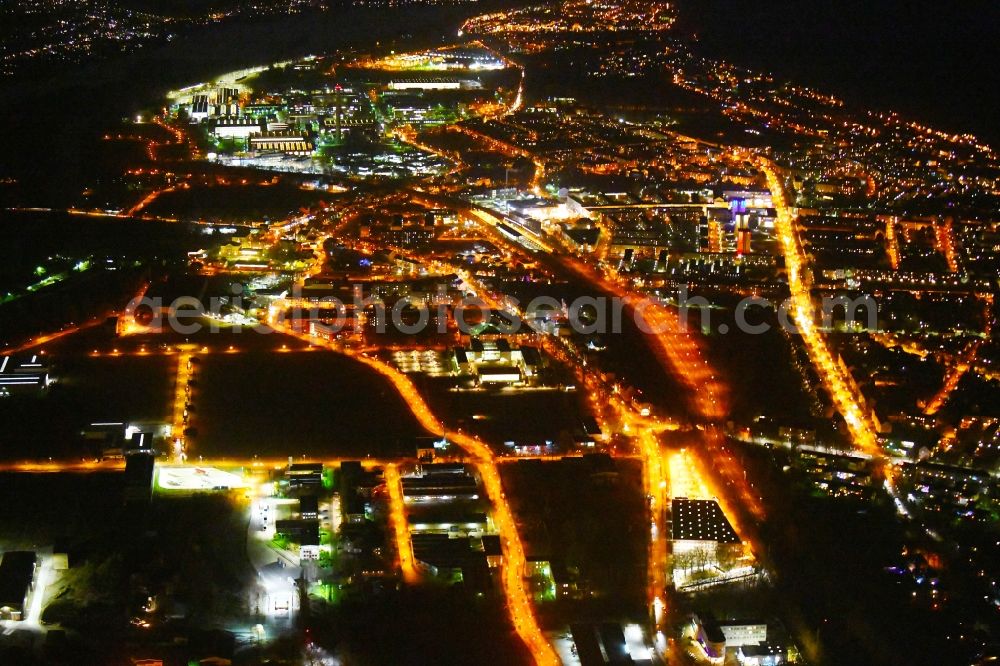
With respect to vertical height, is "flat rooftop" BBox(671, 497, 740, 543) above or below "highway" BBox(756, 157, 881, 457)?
Result: below

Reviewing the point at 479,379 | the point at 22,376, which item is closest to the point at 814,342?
the point at 479,379

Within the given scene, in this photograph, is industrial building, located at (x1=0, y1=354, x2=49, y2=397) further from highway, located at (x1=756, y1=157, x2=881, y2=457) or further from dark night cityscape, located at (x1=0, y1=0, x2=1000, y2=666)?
highway, located at (x1=756, y1=157, x2=881, y2=457)

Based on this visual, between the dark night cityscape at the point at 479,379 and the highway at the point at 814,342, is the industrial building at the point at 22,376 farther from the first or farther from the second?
the highway at the point at 814,342

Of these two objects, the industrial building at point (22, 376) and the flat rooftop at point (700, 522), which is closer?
the flat rooftop at point (700, 522)

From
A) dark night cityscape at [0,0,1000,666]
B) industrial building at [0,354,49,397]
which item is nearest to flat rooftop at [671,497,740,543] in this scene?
dark night cityscape at [0,0,1000,666]

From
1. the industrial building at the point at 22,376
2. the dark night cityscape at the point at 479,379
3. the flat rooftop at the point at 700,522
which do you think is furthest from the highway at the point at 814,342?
the industrial building at the point at 22,376

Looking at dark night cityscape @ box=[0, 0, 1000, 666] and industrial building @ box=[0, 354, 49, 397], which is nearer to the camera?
dark night cityscape @ box=[0, 0, 1000, 666]

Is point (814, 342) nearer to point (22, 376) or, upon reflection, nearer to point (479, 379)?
point (479, 379)

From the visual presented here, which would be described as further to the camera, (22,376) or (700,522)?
(22,376)

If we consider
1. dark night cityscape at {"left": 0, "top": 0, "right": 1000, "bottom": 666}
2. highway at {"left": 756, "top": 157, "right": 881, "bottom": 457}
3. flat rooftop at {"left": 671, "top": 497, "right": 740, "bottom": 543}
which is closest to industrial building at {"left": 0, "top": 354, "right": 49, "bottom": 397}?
dark night cityscape at {"left": 0, "top": 0, "right": 1000, "bottom": 666}
